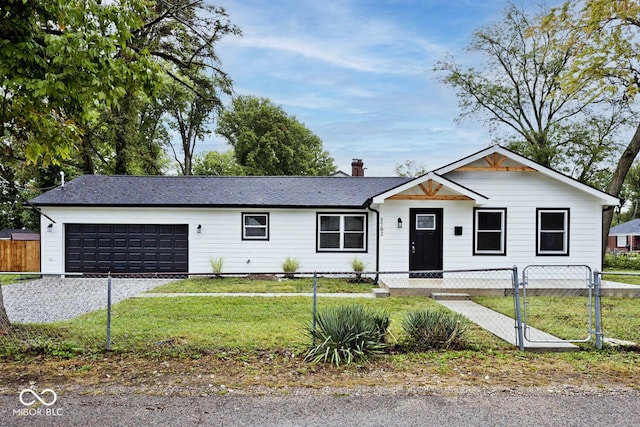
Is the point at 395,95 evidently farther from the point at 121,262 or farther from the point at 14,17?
the point at 14,17

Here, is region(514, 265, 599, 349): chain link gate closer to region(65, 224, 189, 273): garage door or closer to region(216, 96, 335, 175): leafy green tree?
region(65, 224, 189, 273): garage door

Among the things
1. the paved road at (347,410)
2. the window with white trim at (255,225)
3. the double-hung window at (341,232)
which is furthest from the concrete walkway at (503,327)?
the window with white trim at (255,225)

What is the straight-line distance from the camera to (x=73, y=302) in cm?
965

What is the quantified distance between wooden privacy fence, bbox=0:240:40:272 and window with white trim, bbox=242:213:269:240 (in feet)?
26.8

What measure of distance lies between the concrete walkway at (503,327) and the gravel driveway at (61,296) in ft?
24.8

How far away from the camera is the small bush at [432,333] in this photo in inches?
217

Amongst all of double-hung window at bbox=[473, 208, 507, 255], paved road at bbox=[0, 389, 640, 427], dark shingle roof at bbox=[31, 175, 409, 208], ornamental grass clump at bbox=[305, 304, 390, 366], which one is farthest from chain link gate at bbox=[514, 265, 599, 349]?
dark shingle roof at bbox=[31, 175, 409, 208]

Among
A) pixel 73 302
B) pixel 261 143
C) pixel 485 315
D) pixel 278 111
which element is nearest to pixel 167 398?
pixel 485 315

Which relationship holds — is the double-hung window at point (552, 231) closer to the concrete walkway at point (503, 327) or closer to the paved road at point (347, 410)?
the concrete walkway at point (503, 327)

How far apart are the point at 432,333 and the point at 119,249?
12298 mm

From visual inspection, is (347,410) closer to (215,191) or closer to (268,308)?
(268,308)

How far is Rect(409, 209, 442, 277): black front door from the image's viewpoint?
1291cm

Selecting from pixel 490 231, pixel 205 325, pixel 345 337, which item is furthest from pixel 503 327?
pixel 490 231

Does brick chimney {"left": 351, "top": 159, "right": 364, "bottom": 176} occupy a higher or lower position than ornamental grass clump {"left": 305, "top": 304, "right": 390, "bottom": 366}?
higher
